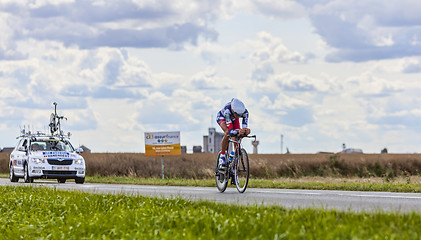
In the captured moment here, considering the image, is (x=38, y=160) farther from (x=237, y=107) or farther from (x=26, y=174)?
(x=237, y=107)

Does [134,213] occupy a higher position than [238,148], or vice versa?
[238,148]

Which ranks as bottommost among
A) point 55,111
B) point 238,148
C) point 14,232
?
point 14,232

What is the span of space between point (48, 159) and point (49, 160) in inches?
2.0

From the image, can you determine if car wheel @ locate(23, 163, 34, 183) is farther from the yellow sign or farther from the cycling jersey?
the cycling jersey

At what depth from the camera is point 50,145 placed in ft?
83.5

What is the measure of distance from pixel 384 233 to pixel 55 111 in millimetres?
26818

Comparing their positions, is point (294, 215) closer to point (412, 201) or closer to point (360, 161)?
point (412, 201)

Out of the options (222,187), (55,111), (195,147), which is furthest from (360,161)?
(195,147)

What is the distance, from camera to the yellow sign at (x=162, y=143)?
97.6 ft

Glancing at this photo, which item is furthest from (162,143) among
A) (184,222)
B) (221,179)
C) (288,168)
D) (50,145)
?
(184,222)

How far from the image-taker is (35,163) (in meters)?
24.3

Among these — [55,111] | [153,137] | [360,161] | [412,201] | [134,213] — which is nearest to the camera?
[134,213]

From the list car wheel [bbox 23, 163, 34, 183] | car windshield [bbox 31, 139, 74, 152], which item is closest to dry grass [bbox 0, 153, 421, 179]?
car windshield [bbox 31, 139, 74, 152]

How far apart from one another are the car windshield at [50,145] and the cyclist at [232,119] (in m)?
12.7
